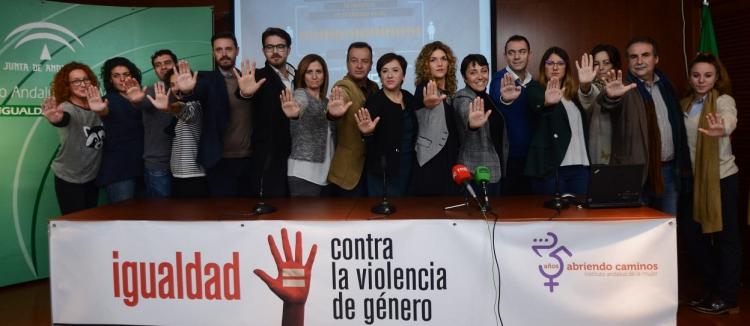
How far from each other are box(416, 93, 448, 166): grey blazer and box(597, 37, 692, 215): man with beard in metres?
0.86

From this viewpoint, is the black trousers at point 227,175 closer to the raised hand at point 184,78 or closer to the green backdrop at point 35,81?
the raised hand at point 184,78

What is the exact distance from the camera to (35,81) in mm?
4176

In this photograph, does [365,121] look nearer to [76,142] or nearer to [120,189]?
[120,189]

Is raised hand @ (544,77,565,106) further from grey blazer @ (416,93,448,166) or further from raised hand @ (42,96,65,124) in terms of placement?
raised hand @ (42,96,65,124)

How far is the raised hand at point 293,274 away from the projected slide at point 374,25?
2.43 metres

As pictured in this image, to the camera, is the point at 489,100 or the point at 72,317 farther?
the point at 489,100

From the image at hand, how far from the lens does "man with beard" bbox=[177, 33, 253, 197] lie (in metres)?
3.26

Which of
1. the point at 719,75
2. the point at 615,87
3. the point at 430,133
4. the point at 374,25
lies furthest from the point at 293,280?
the point at 374,25

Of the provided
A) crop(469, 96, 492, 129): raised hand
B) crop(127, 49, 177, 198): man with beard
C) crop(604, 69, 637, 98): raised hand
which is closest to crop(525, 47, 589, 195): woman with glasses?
crop(604, 69, 637, 98): raised hand

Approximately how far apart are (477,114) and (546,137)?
46 cm

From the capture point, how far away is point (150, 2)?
5.12 m

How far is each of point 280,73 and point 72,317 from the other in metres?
1.60

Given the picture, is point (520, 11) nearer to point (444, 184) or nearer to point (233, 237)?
point (444, 184)

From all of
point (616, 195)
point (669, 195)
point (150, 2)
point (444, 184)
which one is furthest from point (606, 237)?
point (150, 2)
